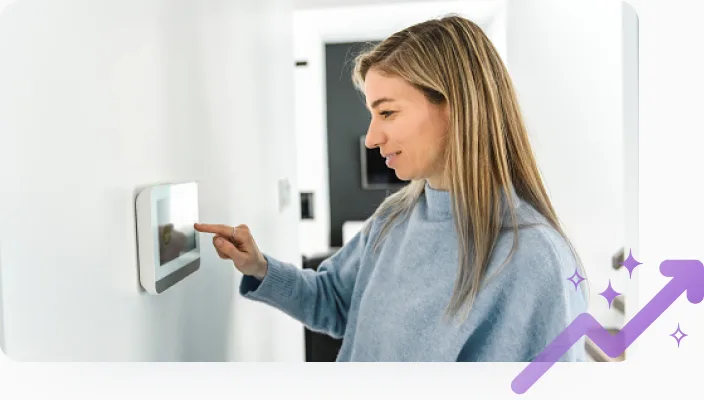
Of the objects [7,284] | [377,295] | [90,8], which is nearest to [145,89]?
[90,8]

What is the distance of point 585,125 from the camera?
0.46 m

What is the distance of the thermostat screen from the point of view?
0.45 meters

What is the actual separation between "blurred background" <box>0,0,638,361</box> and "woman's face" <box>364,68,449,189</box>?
0.06 m

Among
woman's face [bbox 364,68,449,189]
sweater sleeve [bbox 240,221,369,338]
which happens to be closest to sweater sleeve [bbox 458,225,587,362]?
woman's face [bbox 364,68,449,189]

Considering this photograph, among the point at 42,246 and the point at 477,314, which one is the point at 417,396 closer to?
the point at 477,314

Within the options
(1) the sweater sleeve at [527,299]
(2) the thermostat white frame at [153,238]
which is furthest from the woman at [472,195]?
(2) the thermostat white frame at [153,238]

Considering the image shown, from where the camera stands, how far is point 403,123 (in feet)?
1.48

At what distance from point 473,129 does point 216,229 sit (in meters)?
0.25

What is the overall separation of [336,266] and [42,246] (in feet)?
1.30

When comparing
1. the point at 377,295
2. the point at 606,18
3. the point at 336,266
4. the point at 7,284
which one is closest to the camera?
the point at 7,284

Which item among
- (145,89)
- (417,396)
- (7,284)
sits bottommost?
(417,396)

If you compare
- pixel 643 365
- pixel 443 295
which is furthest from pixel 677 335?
pixel 443 295

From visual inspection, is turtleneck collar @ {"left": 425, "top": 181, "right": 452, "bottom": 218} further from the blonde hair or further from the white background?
the white background

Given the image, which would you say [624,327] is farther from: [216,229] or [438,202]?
[216,229]
